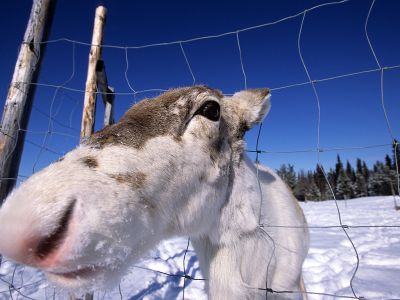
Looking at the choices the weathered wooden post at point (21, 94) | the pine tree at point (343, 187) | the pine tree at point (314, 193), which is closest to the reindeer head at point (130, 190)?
the weathered wooden post at point (21, 94)

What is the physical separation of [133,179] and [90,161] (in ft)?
0.82

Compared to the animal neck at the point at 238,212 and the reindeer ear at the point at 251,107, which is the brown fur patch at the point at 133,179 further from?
the reindeer ear at the point at 251,107

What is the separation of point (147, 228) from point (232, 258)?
2.97 ft

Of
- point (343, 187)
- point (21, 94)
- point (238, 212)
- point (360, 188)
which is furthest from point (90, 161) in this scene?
point (360, 188)

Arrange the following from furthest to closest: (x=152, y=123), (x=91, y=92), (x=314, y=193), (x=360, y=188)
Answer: (x=314, y=193), (x=360, y=188), (x=91, y=92), (x=152, y=123)

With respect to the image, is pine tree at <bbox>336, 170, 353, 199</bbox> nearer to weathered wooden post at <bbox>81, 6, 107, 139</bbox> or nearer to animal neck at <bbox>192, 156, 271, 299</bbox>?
weathered wooden post at <bbox>81, 6, 107, 139</bbox>

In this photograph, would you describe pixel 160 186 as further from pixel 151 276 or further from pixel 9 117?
pixel 151 276

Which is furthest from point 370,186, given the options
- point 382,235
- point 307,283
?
point 307,283

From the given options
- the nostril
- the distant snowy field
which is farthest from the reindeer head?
the distant snowy field

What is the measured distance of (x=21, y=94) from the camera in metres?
3.75

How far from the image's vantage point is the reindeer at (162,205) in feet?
4.09

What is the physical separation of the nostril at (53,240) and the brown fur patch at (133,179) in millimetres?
339

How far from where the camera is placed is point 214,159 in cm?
225

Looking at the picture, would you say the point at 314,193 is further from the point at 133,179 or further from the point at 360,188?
the point at 133,179
